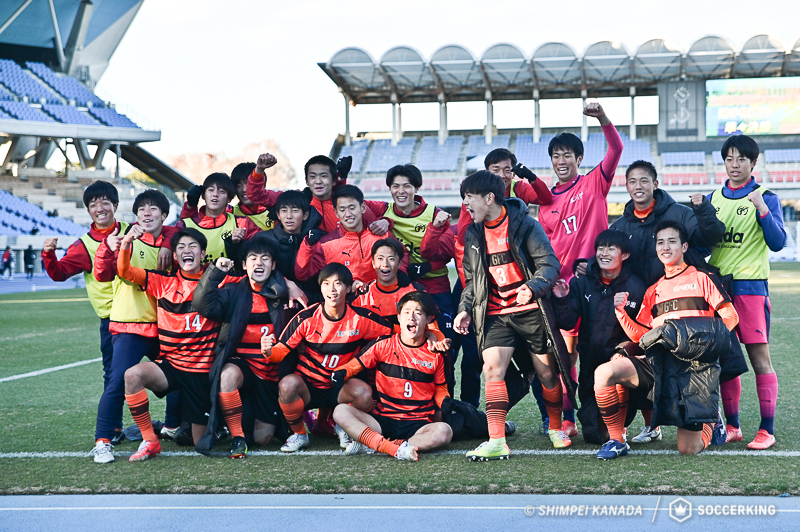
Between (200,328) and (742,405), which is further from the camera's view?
(742,405)

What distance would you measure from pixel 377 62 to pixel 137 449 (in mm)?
35072

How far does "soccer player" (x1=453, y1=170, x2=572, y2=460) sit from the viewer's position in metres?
3.91

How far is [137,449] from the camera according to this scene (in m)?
4.20

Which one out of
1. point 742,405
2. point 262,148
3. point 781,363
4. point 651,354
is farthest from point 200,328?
point 262,148

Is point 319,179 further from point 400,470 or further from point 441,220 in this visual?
point 400,470

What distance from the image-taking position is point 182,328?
4.21m

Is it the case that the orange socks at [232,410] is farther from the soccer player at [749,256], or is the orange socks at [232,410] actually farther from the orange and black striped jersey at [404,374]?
the soccer player at [749,256]

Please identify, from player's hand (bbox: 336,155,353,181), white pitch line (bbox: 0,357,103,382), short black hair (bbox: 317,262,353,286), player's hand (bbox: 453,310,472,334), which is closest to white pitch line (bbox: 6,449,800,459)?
player's hand (bbox: 453,310,472,334)

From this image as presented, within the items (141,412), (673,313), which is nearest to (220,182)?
(141,412)

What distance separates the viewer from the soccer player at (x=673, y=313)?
3.80m

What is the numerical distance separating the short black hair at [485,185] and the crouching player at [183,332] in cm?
164

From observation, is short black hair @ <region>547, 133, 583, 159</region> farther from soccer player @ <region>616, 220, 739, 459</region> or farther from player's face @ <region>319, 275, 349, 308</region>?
player's face @ <region>319, 275, 349, 308</region>

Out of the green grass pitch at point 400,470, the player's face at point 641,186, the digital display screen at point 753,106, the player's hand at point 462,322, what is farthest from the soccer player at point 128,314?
the digital display screen at point 753,106

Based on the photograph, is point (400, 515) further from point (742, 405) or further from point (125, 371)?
point (742, 405)
